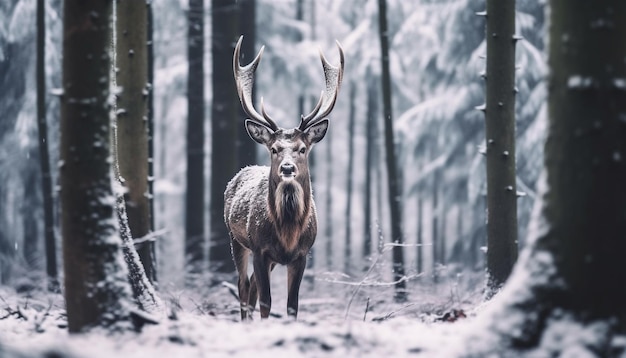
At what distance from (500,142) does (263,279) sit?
2.98 metres

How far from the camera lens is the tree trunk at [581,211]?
4.22m

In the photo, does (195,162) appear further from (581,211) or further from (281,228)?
(581,211)

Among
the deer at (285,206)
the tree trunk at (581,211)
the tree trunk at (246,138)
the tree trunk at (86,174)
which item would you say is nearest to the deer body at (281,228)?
the deer at (285,206)

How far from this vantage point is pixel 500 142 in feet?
26.7

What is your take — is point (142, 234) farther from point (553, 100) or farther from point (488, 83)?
point (553, 100)

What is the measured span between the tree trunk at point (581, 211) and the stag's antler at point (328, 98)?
153 inches

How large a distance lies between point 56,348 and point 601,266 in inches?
120

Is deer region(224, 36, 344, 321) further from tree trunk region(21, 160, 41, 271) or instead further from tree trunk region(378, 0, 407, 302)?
tree trunk region(21, 160, 41, 271)

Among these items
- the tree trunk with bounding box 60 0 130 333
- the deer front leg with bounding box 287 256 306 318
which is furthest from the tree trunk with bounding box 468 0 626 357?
the deer front leg with bounding box 287 256 306 318

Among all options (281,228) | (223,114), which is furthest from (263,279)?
(223,114)

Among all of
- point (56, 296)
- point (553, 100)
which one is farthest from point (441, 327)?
point (56, 296)

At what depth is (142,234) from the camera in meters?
8.88

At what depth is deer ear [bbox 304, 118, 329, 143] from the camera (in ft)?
26.6

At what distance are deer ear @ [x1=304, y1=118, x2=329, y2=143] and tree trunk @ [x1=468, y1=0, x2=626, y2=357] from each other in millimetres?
3914
